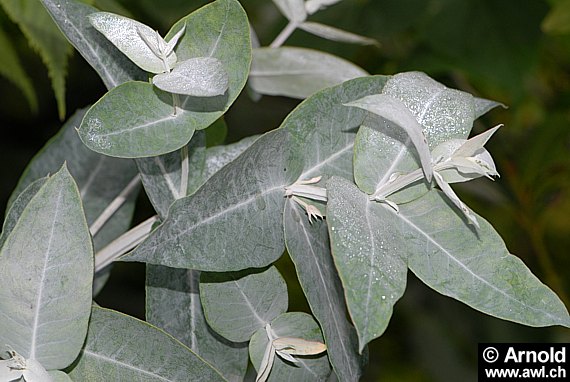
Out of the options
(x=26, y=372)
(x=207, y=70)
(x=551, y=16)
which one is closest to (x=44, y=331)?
(x=26, y=372)

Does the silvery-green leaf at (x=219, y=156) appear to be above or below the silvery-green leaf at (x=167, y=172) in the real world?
below

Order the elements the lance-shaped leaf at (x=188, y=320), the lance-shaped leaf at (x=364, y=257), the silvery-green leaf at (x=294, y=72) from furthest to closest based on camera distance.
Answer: the silvery-green leaf at (x=294, y=72) → the lance-shaped leaf at (x=188, y=320) → the lance-shaped leaf at (x=364, y=257)

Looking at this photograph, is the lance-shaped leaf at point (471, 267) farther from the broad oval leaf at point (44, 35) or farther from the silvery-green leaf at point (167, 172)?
the broad oval leaf at point (44, 35)

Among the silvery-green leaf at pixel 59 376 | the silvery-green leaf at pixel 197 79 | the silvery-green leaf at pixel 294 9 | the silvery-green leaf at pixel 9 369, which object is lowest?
the silvery-green leaf at pixel 59 376

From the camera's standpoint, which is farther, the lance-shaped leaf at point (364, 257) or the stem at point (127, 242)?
the stem at point (127, 242)

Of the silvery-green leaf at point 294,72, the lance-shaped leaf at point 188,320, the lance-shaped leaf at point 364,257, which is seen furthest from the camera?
the silvery-green leaf at point 294,72

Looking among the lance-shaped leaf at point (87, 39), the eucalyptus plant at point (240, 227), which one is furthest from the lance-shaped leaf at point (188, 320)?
the lance-shaped leaf at point (87, 39)

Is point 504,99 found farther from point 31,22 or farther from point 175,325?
point 175,325

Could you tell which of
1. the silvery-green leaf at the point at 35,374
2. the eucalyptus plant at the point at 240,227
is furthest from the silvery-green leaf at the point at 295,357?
the silvery-green leaf at the point at 35,374
